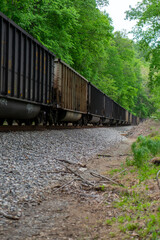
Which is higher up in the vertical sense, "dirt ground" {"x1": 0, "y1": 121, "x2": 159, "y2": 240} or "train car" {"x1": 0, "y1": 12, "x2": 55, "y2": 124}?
"train car" {"x1": 0, "y1": 12, "x2": 55, "y2": 124}

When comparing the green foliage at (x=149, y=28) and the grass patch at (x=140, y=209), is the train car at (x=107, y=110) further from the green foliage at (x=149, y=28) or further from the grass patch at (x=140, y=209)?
the grass patch at (x=140, y=209)

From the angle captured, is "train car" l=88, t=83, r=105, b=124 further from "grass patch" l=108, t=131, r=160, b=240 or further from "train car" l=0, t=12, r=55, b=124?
"grass patch" l=108, t=131, r=160, b=240

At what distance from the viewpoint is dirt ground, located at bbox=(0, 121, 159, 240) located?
10.0 ft

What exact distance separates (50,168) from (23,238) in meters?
2.99

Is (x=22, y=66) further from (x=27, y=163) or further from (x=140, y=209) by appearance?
(x=140, y=209)

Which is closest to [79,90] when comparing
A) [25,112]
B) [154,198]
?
[25,112]

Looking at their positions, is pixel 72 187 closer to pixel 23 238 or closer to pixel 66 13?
pixel 23 238

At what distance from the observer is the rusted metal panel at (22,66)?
24.8ft

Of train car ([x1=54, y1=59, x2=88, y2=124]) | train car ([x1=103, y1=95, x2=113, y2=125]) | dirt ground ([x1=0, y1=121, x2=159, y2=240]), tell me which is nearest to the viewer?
dirt ground ([x1=0, y1=121, x2=159, y2=240])

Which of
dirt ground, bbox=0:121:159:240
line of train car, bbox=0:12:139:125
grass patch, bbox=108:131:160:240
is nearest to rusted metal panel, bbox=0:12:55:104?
line of train car, bbox=0:12:139:125

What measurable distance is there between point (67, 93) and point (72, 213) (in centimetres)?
998

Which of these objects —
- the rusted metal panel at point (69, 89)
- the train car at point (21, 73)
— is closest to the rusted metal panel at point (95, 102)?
the rusted metal panel at point (69, 89)

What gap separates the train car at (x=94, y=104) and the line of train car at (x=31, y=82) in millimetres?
3014

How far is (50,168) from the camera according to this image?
593cm
